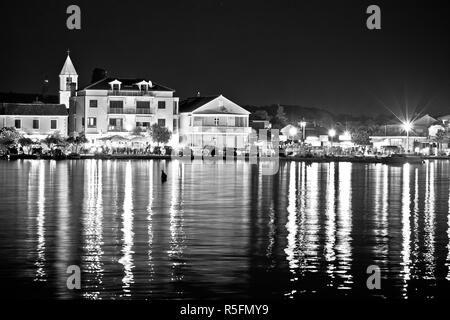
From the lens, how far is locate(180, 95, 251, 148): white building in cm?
8469

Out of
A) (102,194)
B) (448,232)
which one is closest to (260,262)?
(448,232)

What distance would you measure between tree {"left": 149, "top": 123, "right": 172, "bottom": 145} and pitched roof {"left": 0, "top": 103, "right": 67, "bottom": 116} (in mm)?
9179

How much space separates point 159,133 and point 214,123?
7812mm

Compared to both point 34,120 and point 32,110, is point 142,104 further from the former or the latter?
point 32,110

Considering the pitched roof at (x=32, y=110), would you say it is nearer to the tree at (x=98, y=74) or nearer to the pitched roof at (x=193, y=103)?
the tree at (x=98, y=74)

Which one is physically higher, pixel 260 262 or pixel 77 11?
pixel 77 11

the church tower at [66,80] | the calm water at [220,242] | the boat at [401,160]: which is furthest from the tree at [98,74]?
the calm water at [220,242]

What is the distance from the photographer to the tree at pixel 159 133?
79.2m

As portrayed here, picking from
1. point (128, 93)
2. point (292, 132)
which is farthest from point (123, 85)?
point (292, 132)

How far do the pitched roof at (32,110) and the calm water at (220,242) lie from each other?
46601 mm

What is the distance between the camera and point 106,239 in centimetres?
1980

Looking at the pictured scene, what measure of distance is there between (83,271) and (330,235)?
7.46 meters

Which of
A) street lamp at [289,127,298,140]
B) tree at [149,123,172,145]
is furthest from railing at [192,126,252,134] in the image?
street lamp at [289,127,298,140]
